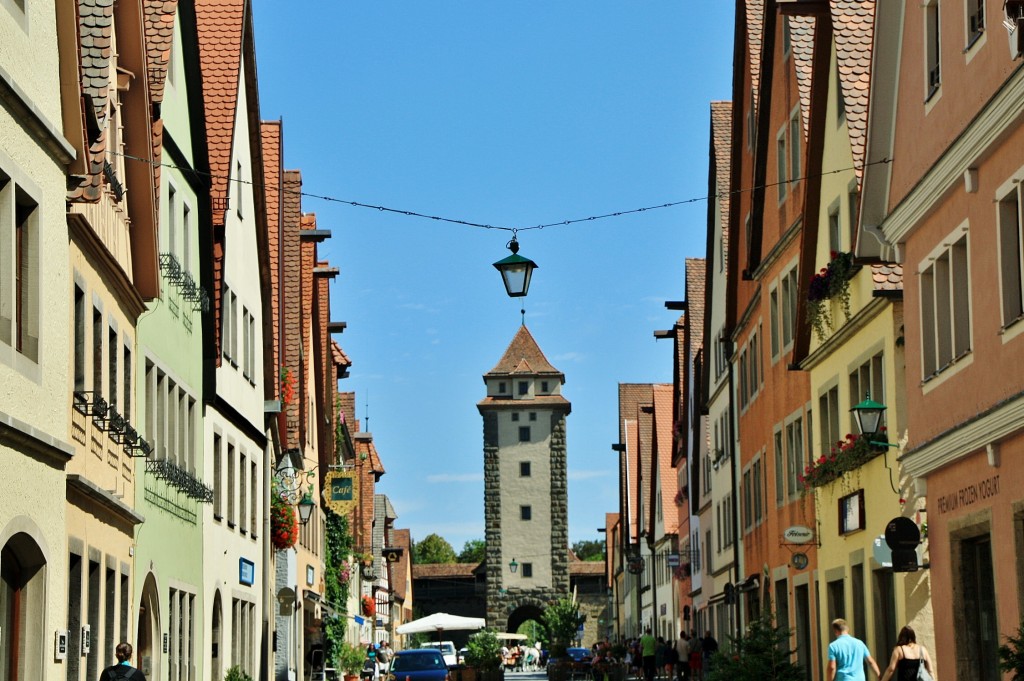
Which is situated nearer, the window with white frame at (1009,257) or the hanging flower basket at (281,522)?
the window with white frame at (1009,257)

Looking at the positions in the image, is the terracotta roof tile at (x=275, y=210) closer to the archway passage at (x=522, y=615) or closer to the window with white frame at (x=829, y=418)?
the window with white frame at (x=829, y=418)

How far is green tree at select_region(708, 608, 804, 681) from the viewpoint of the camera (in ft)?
71.4

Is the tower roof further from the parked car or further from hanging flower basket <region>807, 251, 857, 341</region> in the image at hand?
hanging flower basket <region>807, 251, 857, 341</region>

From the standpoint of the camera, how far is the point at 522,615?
10494 centimetres

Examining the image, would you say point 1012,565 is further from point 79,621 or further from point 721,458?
point 721,458

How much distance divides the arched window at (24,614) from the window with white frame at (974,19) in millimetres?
9001

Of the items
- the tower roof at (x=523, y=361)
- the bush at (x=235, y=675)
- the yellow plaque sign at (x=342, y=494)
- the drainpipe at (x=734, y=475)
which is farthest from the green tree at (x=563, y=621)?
the bush at (x=235, y=675)

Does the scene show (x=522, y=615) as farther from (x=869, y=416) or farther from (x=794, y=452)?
(x=869, y=416)

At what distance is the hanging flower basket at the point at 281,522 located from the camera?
115 ft

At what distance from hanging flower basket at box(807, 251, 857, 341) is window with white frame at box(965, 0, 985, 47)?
596 centimetres

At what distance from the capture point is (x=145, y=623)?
2178 cm

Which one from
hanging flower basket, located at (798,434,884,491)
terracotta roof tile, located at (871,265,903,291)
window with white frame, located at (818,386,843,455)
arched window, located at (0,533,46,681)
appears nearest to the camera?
arched window, located at (0,533,46,681)

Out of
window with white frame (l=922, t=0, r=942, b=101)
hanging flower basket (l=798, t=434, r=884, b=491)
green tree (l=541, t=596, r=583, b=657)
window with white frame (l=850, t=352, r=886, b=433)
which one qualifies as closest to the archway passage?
green tree (l=541, t=596, r=583, b=657)

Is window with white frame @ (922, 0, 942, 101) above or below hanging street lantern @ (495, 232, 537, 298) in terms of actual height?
above
